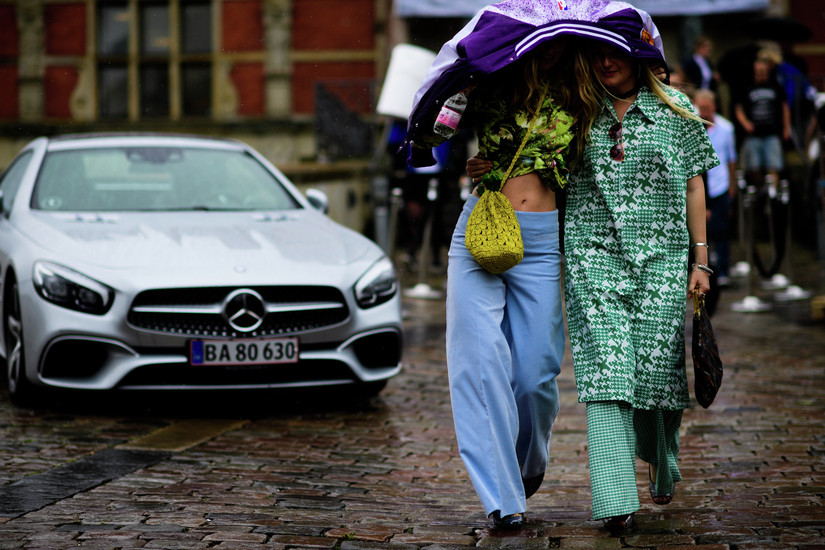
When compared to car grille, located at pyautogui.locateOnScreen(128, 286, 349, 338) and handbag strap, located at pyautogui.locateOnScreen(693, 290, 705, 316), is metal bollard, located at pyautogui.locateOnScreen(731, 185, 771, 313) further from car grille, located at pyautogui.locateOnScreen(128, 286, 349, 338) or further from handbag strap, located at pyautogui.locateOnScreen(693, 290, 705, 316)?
handbag strap, located at pyautogui.locateOnScreen(693, 290, 705, 316)

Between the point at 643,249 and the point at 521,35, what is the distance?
32.6 inches

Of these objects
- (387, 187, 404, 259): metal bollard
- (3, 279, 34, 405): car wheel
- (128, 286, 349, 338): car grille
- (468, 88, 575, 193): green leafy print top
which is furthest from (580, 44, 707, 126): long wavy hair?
(387, 187, 404, 259): metal bollard

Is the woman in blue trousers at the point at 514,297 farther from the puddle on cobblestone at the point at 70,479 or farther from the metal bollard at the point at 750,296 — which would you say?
the metal bollard at the point at 750,296

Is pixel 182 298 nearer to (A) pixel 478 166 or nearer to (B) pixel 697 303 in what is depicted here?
(A) pixel 478 166

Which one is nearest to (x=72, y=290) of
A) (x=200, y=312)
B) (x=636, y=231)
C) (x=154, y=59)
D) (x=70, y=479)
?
(x=200, y=312)

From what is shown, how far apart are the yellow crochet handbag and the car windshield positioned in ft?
11.8

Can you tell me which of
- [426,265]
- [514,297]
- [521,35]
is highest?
[521,35]

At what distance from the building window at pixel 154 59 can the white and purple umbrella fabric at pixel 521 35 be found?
17665 mm

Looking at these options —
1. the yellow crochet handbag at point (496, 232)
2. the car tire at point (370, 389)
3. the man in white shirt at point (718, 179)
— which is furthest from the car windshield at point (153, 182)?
the man in white shirt at point (718, 179)

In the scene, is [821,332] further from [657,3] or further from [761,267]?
[657,3]

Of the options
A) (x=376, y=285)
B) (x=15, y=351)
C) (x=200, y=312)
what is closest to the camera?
(x=200, y=312)

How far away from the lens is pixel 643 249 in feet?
13.7

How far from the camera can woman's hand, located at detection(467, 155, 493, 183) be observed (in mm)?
4293

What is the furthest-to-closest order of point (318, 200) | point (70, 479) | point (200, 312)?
point (318, 200) → point (200, 312) → point (70, 479)
